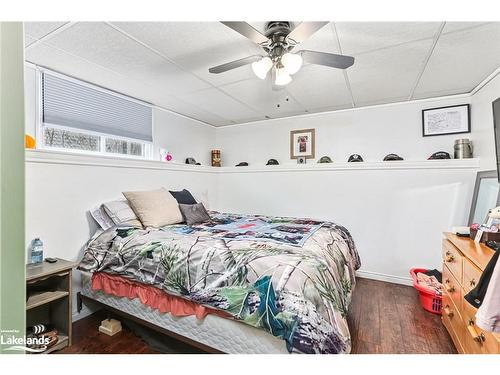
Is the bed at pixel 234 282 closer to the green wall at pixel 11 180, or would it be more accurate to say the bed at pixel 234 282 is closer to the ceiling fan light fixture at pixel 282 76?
the green wall at pixel 11 180

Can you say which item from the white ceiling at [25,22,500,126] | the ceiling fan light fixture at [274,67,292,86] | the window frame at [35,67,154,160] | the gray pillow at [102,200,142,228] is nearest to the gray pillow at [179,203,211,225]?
the gray pillow at [102,200,142,228]

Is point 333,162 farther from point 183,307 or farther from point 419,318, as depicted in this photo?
point 183,307

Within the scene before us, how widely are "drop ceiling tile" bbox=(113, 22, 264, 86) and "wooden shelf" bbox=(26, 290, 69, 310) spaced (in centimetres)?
195

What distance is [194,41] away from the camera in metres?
1.77

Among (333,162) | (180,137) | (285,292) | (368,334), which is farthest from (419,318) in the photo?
(180,137)

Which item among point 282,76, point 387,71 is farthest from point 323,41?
point 387,71

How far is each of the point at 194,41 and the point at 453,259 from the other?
8.30 feet

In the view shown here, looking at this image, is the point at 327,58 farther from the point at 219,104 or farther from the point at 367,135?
the point at 367,135

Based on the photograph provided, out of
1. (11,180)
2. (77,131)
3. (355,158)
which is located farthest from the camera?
(355,158)

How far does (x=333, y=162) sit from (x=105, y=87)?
119 inches

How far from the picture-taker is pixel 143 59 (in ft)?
6.69

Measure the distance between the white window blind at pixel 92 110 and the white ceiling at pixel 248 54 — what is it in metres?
0.14

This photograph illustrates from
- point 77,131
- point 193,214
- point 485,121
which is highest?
point 485,121

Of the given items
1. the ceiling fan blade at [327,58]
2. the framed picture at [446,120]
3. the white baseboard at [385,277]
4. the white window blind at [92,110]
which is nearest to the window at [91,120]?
the white window blind at [92,110]
